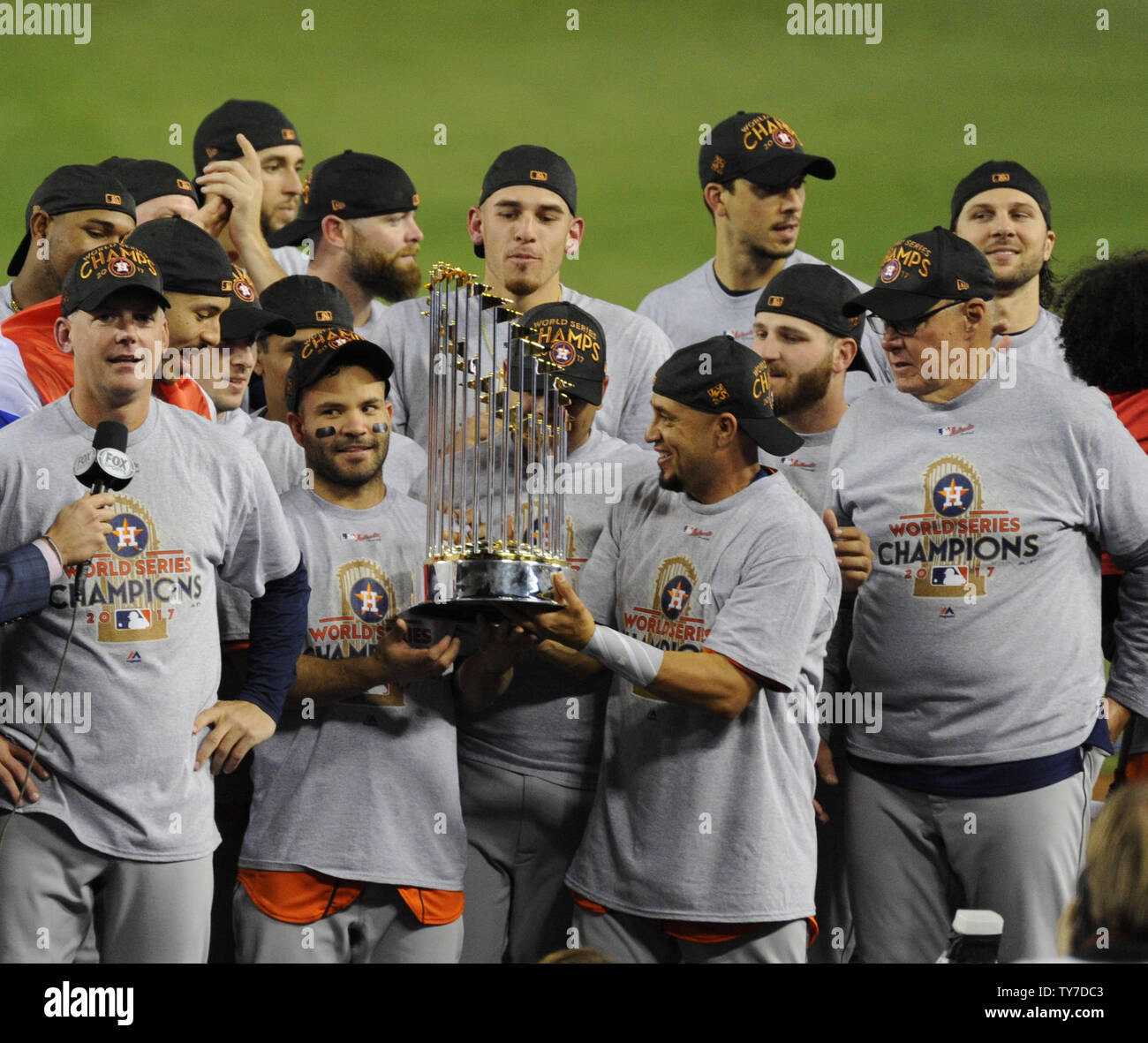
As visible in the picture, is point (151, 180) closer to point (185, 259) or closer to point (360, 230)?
point (360, 230)

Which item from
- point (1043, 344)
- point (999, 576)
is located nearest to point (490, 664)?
point (999, 576)

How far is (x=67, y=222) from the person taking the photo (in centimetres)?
402

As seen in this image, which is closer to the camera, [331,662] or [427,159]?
[331,662]

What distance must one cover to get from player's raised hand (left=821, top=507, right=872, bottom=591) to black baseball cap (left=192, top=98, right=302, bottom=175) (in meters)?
2.25

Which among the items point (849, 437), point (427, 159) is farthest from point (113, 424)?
point (427, 159)

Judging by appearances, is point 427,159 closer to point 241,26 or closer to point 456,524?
point 241,26

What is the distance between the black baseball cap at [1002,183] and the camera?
15.7 ft

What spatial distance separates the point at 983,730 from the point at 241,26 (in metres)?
3.65

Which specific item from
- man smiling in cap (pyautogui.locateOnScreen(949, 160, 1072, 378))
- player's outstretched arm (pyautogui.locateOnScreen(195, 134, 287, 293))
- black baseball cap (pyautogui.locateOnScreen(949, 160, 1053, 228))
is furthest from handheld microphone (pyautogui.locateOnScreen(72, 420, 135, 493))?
black baseball cap (pyautogui.locateOnScreen(949, 160, 1053, 228))

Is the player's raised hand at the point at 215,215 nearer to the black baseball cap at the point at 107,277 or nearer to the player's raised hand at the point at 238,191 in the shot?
the player's raised hand at the point at 238,191

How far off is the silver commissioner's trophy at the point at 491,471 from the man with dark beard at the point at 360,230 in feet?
2.98

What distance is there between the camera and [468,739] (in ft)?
12.8

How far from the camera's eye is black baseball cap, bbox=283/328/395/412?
373 centimetres

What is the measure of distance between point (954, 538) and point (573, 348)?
0.99m
